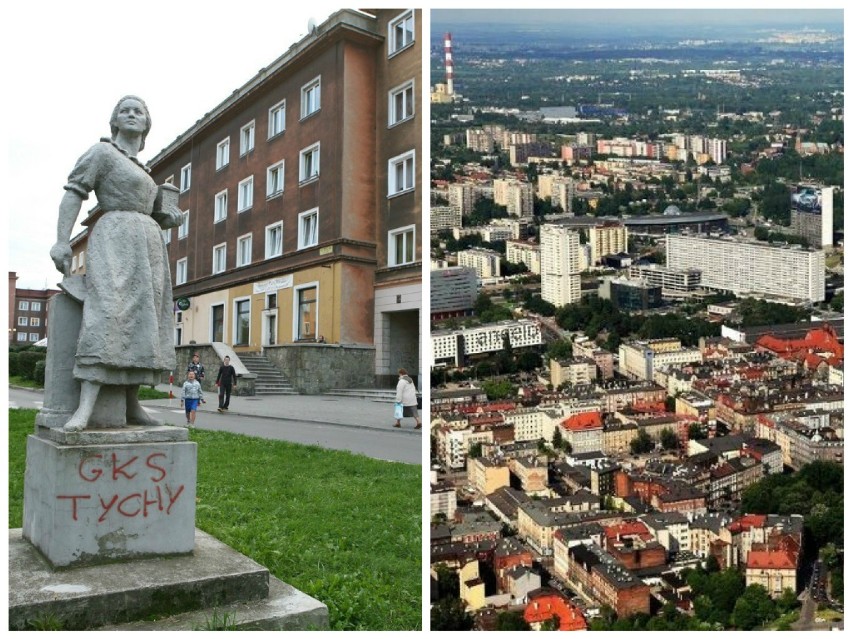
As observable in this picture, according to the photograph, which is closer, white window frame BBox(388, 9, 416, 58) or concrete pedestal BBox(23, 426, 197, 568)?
concrete pedestal BBox(23, 426, 197, 568)

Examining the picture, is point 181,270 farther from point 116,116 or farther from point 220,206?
point 116,116

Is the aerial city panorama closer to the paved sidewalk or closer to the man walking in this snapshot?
the paved sidewalk

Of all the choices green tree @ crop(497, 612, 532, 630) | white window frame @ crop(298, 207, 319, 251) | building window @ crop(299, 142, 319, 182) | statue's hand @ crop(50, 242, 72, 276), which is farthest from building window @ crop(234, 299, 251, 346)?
statue's hand @ crop(50, 242, 72, 276)

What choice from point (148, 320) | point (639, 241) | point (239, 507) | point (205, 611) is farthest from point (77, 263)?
point (639, 241)

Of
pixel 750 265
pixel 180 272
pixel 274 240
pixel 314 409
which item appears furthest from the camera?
pixel 180 272

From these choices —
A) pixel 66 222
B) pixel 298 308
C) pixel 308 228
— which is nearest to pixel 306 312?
pixel 298 308
